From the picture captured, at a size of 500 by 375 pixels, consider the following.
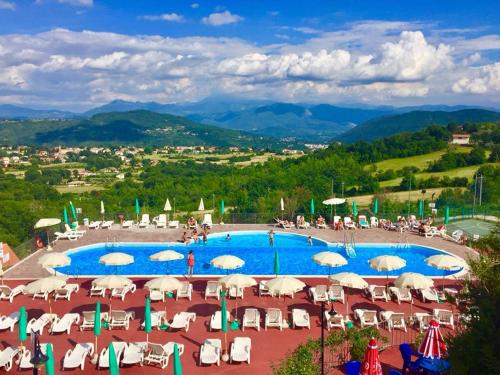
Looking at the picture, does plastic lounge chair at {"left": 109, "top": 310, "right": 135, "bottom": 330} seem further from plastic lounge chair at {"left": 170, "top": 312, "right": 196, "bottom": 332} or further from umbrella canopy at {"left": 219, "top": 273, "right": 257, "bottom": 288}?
umbrella canopy at {"left": 219, "top": 273, "right": 257, "bottom": 288}

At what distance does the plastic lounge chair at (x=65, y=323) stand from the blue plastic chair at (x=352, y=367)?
7.86 meters

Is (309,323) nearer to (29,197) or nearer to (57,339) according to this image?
(57,339)

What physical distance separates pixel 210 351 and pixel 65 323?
4.56 meters

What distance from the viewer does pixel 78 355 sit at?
1125 cm

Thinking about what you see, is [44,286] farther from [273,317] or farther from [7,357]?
[273,317]

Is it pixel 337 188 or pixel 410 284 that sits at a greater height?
pixel 410 284

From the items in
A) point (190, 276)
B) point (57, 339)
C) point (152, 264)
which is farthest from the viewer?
point (152, 264)

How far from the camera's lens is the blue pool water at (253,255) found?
19.7 metres

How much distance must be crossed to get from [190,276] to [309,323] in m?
6.19

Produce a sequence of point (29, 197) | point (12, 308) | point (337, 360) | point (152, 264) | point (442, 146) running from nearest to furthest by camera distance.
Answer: point (337, 360), point (12, 308), point (152, 264), point (29, 197), point (442, 146)

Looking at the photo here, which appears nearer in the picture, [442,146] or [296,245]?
[296,245]

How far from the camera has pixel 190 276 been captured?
18062 millimetres

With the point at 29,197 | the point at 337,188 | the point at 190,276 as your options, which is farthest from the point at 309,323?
the point at 29,197

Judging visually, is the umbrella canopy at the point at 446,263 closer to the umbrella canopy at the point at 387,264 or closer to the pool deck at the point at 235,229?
the umbrella canopy at the point at 387,264
